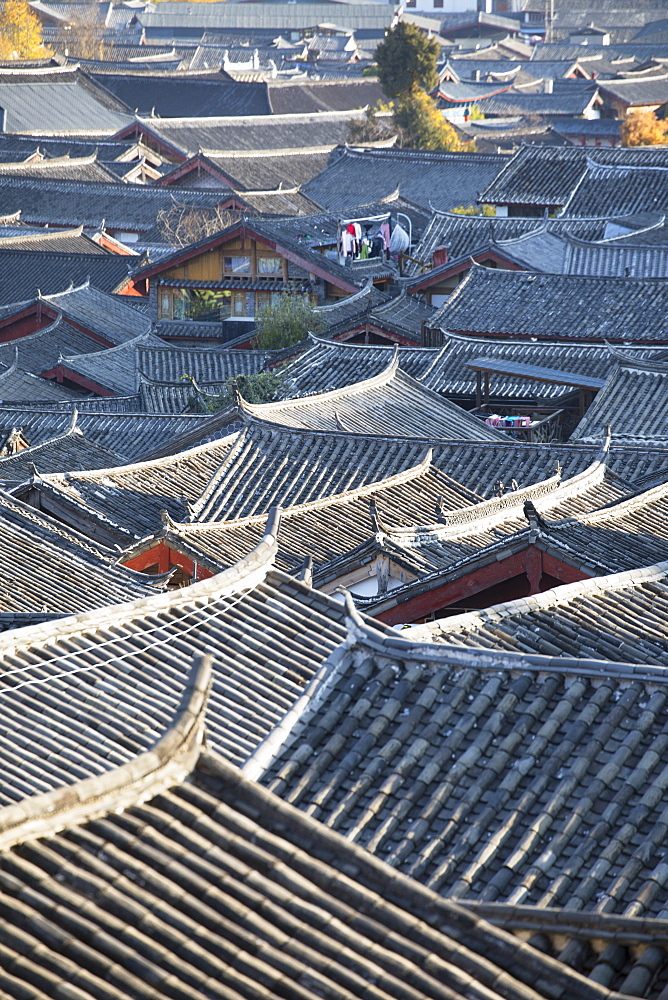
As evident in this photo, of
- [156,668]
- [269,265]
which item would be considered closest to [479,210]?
[269,265]

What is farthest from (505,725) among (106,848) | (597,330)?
(597,330)

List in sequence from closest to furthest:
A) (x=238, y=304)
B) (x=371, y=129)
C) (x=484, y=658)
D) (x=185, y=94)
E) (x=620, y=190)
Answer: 1. (x=484, y=658)
2. (x=238, y=304)
3. (x=620, y=190)
4. (x=371, y=129)
5. (x=185, y=94)

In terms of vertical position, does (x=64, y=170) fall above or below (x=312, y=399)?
below

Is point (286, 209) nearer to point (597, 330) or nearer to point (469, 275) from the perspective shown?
point (469, 275)

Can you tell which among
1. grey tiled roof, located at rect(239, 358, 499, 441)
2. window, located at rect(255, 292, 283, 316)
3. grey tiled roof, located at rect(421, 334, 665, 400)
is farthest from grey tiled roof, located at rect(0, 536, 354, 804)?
window, located at rect(255, 292, 283, 316)

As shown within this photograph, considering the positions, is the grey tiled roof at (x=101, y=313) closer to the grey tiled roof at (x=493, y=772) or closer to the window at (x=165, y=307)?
the window at (x=165, y=307)

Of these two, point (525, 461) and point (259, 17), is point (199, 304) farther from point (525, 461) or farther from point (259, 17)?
point (259, 17)
